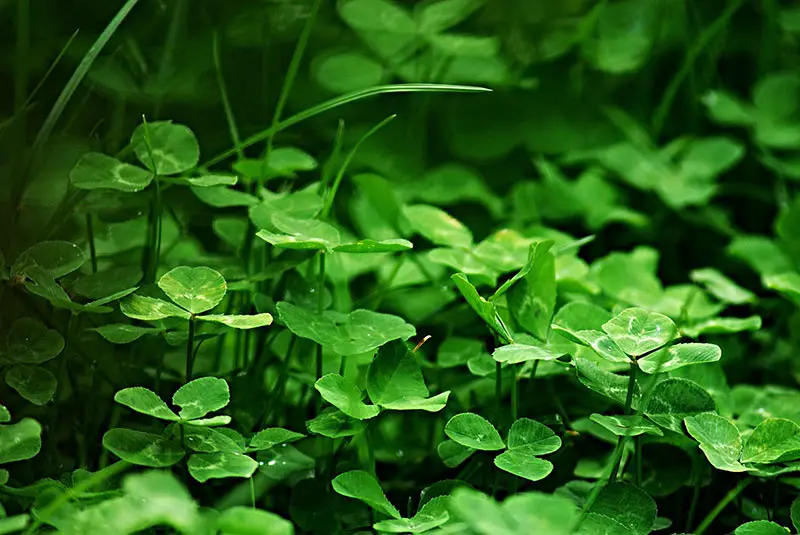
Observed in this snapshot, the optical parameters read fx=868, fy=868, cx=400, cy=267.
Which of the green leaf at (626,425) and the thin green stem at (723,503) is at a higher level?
the green leaf at (626,425)

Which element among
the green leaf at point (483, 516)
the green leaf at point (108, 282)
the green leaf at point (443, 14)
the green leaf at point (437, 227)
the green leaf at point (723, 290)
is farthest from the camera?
the green leaf at point (443, 14)

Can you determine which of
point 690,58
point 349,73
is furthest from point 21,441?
point 690,58

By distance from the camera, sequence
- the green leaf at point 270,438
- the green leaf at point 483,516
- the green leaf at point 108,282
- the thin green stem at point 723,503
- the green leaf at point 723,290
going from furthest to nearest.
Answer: the green leaf at point 723,290
the green leaf at point 108,282
the green leaf at point 270,438
the thin green stem at point 723,503
the green leaf at point 483,516

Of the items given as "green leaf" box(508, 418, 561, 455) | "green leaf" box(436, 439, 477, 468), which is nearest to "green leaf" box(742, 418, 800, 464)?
"green leaf" box(508, 418, 561, 455)

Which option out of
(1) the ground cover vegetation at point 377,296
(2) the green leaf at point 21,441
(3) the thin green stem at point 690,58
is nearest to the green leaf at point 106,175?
(1) the ground cover vegetation at point 377,296

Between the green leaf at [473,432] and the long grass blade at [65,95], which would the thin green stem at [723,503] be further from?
the long grass blade at [65,95]

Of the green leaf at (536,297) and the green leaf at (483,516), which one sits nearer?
the green leaf at (483,516)

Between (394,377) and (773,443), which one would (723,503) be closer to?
(773,443)
